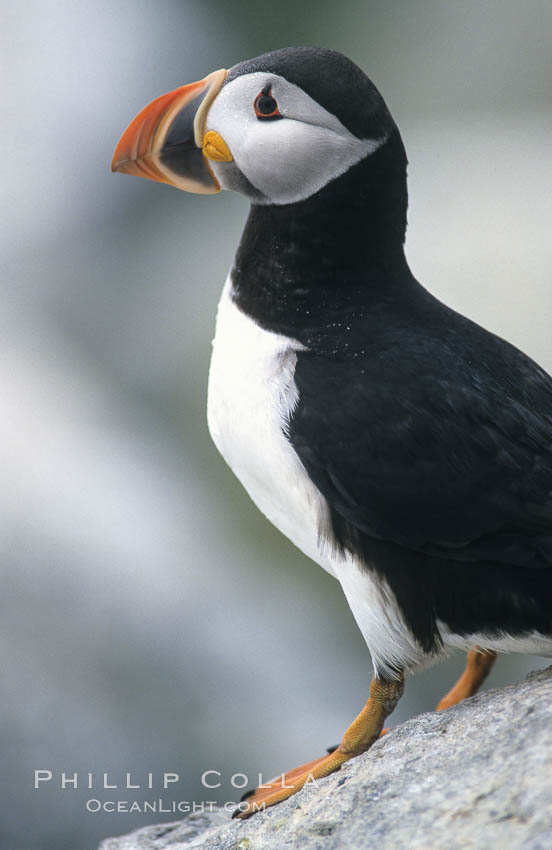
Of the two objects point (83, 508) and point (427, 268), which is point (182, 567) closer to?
point (83, 508)

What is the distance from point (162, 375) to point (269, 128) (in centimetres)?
376

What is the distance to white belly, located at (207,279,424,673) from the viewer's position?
2197 millimetres

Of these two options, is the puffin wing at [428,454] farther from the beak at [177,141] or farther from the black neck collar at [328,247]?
the beak at [177,141]

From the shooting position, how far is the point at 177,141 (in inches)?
92.8

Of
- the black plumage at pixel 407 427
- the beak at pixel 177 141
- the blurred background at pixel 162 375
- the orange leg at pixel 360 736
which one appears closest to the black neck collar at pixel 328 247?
the black plumage at pixel 407 427

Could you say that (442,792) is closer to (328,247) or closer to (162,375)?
(328,247)

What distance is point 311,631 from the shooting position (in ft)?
15.4

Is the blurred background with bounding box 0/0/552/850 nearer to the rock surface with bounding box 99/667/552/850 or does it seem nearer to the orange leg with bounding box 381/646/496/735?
the orange leg with bounding box 381/646/496/735

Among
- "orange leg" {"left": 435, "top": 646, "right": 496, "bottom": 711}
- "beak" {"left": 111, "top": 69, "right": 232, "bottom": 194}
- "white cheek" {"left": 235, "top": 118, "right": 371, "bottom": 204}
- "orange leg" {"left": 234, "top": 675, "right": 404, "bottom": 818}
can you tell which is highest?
"beak" {"left": 111, "top": 69, "right": 232, "bottom": 194}

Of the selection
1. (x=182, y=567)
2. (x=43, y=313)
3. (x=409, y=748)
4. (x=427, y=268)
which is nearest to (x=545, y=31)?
(x=427, y=268)

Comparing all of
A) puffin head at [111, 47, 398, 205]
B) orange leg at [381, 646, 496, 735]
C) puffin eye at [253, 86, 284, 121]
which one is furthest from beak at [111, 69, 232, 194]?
orange leg at [381, 646, 496, 735]

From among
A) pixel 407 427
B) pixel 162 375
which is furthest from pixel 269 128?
pixel 162 375

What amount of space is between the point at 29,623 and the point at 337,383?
2.65 metres

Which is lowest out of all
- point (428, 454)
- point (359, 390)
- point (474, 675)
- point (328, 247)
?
point (474, 675)
